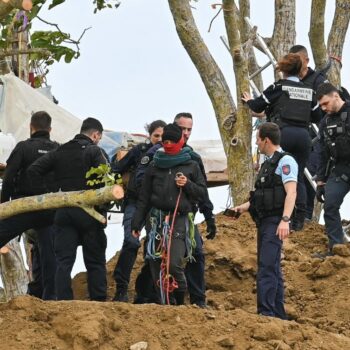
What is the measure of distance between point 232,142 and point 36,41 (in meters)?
2.65

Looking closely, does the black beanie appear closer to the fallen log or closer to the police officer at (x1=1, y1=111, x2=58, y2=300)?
the police officer at (x1=1, y1=111, x2=58, y2=300)

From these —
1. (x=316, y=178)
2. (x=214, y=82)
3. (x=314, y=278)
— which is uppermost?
(x=214, y=82)

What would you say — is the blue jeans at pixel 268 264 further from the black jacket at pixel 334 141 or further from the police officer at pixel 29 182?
the black jacket at pixel 334 141

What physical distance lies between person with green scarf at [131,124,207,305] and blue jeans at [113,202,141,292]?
104cm

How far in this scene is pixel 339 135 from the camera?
483 inches

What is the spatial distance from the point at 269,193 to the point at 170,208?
2.89 feet

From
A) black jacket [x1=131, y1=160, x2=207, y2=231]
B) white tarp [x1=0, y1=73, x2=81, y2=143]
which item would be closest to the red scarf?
black jacket [x1=131, y1=160, x2=207, y2=231]

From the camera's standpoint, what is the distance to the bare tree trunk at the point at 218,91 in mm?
14477

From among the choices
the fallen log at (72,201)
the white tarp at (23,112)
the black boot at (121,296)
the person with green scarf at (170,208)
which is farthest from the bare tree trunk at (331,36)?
the fallen log at (72,201)

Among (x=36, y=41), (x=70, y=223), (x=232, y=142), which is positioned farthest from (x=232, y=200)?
(x=70, y=223)

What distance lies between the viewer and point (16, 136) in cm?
1611

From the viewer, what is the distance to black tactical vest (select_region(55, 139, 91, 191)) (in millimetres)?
10844

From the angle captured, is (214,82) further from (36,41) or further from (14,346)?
(14,346)

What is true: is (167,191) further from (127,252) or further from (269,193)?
(127,252)
